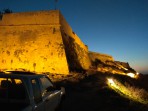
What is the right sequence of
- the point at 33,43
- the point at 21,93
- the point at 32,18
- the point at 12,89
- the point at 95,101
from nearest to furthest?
1. the point at 21,93
2. the point at 12,89
3. the point at 95,101
4. the point at 33,43
5. the point at 32,18

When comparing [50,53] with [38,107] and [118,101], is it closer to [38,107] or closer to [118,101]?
[118,101]

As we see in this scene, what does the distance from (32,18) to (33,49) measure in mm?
3083

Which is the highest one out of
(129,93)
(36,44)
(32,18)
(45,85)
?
(32,18)

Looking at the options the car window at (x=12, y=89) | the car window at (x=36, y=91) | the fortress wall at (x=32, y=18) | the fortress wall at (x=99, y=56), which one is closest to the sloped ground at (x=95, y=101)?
the car window at (x=36, y=91)

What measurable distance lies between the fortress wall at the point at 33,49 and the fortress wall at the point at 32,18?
0.40 meters

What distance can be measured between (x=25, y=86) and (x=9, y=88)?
42cm

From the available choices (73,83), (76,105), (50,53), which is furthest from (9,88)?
(50,53)

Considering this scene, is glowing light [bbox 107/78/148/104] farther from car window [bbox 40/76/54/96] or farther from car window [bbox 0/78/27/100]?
car window [bbox 0/78/27/100]

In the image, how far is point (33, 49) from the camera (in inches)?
799

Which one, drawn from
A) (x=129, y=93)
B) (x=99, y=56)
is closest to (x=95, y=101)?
(x=129, y=93)

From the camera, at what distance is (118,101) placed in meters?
11.2

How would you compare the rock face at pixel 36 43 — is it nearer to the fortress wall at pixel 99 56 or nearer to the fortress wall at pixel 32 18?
the fortress wall at pixel 32 18

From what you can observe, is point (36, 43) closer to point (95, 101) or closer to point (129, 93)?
point (129, 93)

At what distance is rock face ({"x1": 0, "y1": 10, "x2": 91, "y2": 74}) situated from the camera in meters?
19.6
